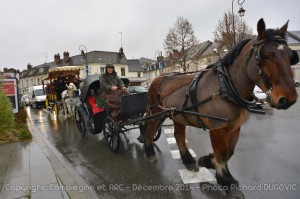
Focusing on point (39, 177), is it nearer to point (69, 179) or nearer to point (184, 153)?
point (69, 179)

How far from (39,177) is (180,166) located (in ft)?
8.79

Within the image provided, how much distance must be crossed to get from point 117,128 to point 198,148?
2.07m

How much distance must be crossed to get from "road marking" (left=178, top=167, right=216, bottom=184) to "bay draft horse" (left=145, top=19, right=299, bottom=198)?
103 millimetres

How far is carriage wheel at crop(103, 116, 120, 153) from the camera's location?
19.9 ft

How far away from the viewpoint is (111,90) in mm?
6547

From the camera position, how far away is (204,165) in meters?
4.70

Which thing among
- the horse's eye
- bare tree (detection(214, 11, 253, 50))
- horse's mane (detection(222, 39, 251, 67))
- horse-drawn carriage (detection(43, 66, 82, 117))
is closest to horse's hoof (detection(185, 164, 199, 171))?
horse's mane (detection(222, 39, 251, 67))

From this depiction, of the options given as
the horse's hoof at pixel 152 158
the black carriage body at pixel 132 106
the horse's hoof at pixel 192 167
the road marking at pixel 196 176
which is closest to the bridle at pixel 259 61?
the road marking at pixel 196 176

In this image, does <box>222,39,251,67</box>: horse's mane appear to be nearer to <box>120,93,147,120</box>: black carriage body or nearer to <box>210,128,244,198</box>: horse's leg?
<box>210,128,244,198</box>: horse's leg

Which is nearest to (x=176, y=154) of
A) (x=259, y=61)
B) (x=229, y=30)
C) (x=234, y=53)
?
(x=234, y=53)

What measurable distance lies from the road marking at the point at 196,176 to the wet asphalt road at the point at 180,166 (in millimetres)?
107

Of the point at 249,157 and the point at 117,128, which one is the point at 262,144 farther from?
the point at 117,128

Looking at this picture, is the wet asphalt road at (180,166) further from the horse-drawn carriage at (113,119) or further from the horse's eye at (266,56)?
the horse's eye at (266,56)

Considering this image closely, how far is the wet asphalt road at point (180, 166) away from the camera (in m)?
3.96
